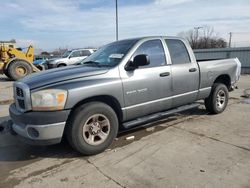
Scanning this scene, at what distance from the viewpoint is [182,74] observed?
17.2 feet

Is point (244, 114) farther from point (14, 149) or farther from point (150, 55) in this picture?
point (14, 149)

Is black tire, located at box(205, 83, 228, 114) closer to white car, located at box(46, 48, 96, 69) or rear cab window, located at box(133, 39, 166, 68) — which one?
rear cab window, located at box(133, 39, 166, 68)

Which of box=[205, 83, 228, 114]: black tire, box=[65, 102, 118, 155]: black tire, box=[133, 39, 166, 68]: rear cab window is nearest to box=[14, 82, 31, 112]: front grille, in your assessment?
box=[65, 102, 118, 155]: black tire

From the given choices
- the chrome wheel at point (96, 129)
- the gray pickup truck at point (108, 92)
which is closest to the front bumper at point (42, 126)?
the gray pickup truck at point (108, 92)

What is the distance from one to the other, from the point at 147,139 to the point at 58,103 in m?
1.89

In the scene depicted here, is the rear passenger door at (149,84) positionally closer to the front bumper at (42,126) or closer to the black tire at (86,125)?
the black tire at (86,125)

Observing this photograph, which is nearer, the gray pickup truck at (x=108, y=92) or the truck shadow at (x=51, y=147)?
the gray pickup truck at (x=108, y=92)

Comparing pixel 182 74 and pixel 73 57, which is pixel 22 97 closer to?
pixel 182 74

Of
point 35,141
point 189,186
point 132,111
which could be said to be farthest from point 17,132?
point 189,186

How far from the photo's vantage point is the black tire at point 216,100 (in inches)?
243

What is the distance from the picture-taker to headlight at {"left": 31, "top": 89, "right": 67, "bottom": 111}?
11.9ft

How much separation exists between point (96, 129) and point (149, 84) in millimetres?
1272

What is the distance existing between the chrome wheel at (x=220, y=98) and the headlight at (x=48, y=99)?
4146 mm

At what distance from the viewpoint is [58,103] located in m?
3.64
